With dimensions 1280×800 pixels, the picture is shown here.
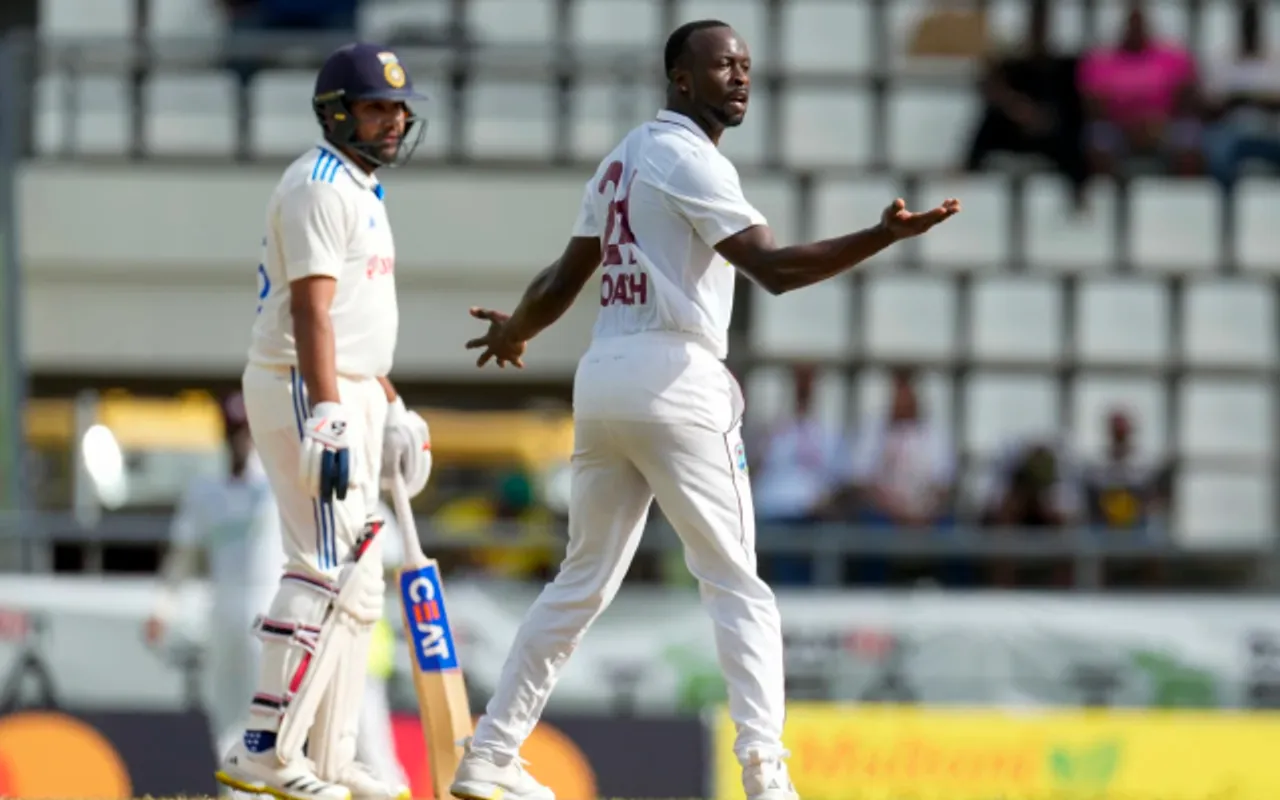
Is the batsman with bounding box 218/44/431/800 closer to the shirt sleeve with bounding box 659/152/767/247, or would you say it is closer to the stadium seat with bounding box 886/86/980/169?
Result: the shirt sleeve with bounding box 659/152/767/247

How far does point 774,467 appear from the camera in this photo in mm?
14477

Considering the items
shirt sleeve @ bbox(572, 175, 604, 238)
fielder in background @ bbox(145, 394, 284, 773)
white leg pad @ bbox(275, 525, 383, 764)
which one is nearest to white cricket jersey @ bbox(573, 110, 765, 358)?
shirt sleeve @ bbox(572, 175, 604, 238)

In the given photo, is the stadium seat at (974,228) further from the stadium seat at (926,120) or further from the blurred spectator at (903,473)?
the blurred spectator at (903,473)

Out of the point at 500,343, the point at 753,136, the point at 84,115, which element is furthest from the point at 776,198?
the point at 500,343

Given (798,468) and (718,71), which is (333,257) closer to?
(718,71)

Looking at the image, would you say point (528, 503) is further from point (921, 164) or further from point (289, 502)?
point (289, 502)

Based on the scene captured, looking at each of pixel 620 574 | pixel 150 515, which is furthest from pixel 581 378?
pixel 150 515

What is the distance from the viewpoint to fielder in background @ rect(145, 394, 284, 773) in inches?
450

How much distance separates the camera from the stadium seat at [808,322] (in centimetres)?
1666

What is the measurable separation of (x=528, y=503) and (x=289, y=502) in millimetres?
7663

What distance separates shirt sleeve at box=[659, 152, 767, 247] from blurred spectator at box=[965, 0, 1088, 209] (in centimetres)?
1064

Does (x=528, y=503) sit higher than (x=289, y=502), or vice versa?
(x=289, y=502)

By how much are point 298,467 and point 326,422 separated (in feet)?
0.90

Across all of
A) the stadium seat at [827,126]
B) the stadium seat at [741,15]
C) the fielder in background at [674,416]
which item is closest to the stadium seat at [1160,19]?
the stadium seat at [827,126]
